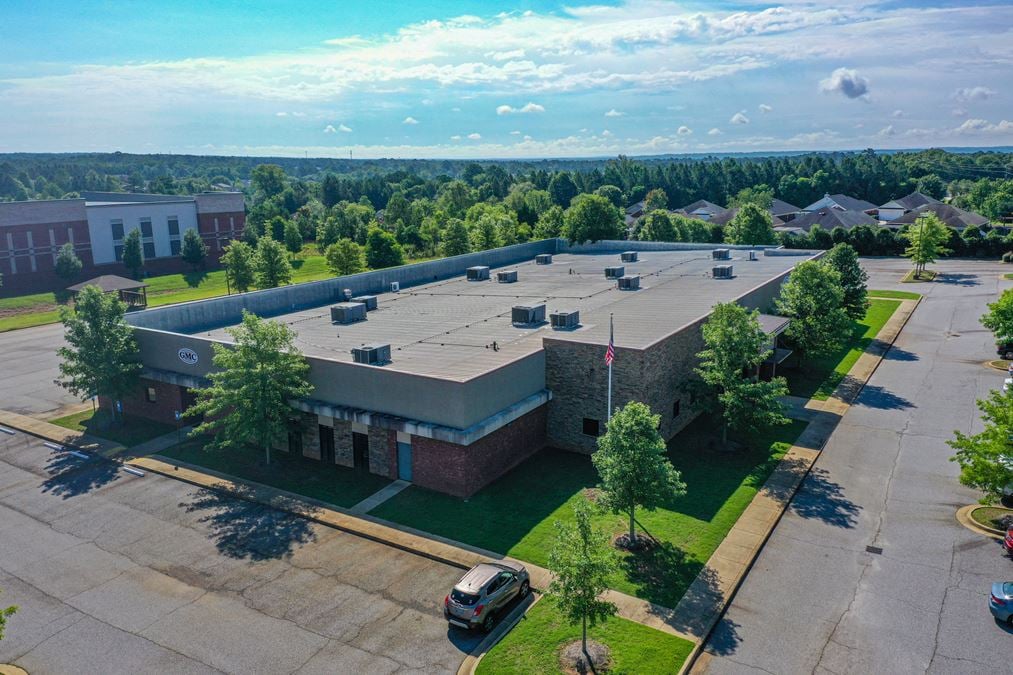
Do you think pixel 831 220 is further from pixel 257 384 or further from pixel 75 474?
pixel 75 474

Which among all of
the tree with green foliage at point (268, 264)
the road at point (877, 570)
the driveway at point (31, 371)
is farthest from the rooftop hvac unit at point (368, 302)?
the tree with green foliage at point (268, 264)

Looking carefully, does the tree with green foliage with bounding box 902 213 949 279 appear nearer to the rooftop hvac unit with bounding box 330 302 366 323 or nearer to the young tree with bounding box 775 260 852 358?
the young tree with bounding box 775 260 852 358

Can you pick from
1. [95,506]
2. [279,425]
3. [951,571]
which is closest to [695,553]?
[951,571]

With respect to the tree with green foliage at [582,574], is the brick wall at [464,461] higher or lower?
lower

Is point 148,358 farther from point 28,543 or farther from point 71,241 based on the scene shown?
point 71,241

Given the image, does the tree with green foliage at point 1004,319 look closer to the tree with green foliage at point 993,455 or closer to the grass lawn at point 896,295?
the tree with green foliage at point 993,455

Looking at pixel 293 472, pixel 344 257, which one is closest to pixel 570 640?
pixel 293 472

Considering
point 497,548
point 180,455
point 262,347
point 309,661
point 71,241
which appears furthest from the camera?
point 71,241
